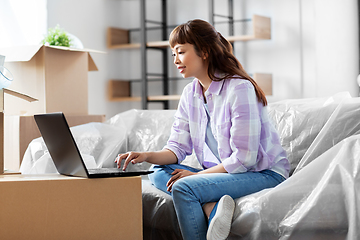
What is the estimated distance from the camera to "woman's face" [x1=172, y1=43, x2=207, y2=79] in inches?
50.6

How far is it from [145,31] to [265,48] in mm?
897

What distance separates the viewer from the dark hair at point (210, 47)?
50.4 inches

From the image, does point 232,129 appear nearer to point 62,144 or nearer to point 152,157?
point 152,157

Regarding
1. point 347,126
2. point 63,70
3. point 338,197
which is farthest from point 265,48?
point 338,197

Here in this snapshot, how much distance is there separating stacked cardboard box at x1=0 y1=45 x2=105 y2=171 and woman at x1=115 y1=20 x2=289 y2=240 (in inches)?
26.0

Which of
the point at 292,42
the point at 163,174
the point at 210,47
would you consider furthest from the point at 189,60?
the point at 292,42

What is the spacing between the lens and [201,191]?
1117mm

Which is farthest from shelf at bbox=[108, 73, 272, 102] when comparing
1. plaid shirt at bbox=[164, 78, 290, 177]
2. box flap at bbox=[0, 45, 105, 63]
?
plaid shirt at bbox=[164, 78, 290, 177]

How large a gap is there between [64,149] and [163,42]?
7.82ft

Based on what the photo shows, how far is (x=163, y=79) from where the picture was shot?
3.48 m

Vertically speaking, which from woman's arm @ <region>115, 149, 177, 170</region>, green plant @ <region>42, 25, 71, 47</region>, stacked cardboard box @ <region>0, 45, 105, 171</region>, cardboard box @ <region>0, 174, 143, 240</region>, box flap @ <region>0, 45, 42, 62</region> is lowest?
cardboard box @ <region>0, 174, 143, 240</region>

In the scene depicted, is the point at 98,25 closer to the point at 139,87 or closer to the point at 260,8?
the point at 139,87

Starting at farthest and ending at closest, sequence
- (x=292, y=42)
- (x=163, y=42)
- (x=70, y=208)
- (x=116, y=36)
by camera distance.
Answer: (x=116, y=36), (x=163, y=42), (x=292, y=42), (x=70, y=208)

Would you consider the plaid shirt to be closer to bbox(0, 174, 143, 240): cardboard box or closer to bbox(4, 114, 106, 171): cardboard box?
bbox(0, 174, 143, 240): cardboard box
